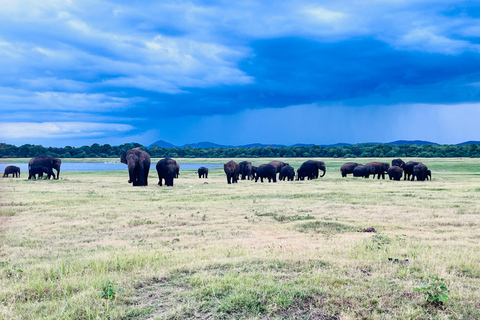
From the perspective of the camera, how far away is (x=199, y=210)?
15.5m

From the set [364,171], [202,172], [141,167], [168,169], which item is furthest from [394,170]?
[141,167]

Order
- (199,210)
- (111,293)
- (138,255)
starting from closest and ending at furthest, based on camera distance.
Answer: (111,293)
(138,255)
(199,210)

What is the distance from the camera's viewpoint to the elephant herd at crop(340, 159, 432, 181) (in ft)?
121

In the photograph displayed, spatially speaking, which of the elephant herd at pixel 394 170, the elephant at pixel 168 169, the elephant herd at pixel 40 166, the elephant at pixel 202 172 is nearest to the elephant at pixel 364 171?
the elephant herd at pixel 394 170

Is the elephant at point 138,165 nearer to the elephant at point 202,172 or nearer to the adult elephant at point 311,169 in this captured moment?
the elephant at point 202,172

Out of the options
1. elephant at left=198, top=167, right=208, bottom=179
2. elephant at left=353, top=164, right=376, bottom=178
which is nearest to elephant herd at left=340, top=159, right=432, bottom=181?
elephant at left=353, top=164, right=376, bottom=178

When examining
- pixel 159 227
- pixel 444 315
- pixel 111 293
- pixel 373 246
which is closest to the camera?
pixel 444 315

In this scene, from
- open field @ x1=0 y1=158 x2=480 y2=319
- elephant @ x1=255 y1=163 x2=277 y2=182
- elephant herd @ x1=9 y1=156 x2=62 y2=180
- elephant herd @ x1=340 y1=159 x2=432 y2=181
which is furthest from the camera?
elephant @ x1=255 y1=163 x2=277 y2=182

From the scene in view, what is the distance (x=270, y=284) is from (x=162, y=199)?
14812 millimetres

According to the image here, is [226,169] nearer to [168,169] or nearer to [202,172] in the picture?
[168,169]

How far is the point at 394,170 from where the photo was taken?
38.4 metres

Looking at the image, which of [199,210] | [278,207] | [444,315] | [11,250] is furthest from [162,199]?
[444,315]

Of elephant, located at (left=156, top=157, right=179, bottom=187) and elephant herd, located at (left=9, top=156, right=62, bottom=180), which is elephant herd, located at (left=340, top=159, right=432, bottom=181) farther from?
elephant herd, located at (left=9, top=156, right=62, bottom=180)

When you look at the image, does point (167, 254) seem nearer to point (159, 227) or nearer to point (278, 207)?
point (159, 227)
